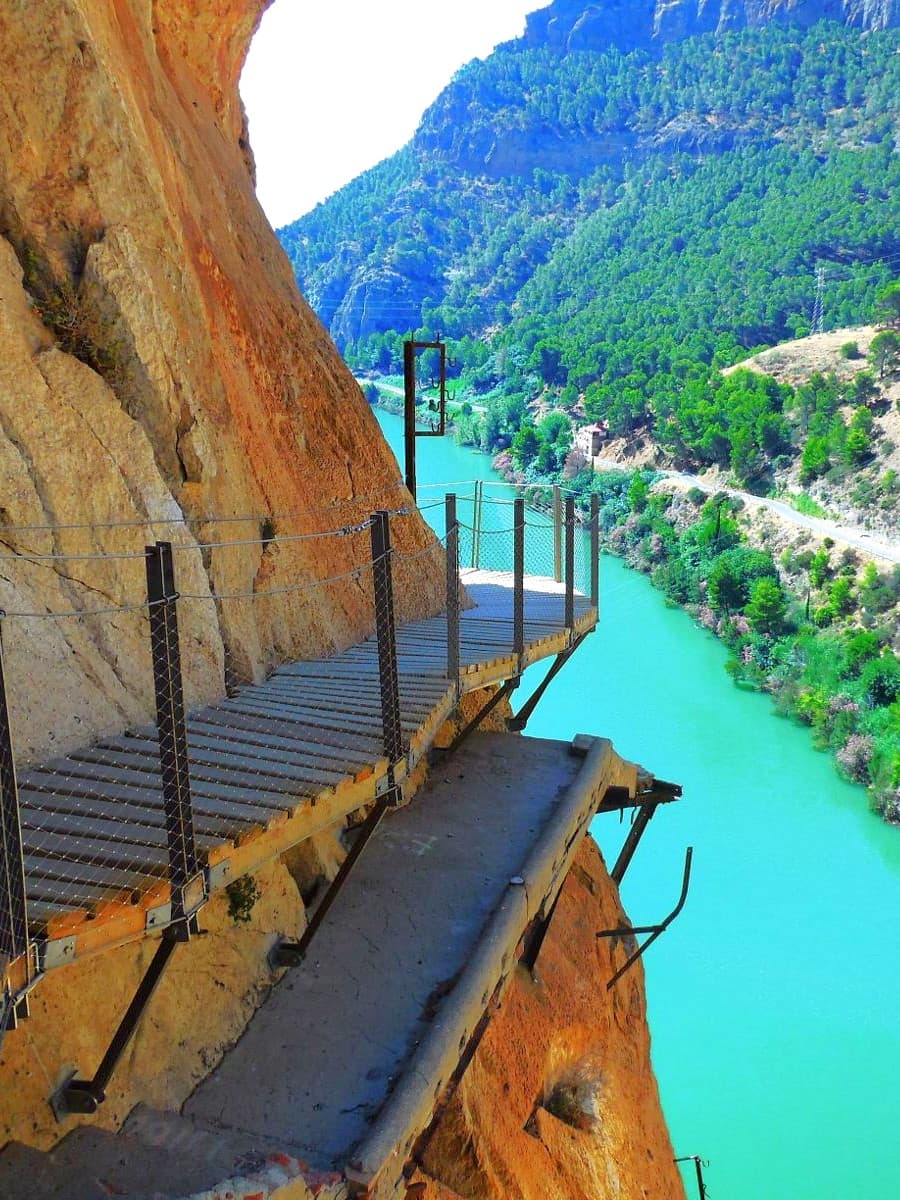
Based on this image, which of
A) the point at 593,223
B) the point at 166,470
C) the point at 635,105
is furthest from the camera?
the point at 635,105

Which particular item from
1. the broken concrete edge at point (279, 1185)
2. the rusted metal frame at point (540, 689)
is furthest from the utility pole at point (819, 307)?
the broken concrete edge at point (279, 1185)

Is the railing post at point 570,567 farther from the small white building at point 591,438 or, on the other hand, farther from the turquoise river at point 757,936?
the small white building at point 591,438

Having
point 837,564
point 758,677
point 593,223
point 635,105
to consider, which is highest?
point 635,105

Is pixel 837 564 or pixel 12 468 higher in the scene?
pixel 12 468

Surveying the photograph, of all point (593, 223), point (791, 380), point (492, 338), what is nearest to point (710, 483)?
point (791, 380)

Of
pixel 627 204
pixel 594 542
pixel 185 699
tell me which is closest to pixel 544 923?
pixel 185 699

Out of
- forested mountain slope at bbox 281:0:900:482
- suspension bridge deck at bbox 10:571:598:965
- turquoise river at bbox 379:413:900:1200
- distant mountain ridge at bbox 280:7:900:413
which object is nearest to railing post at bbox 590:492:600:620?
suspension bridge deck at bbox 10:571:598:965

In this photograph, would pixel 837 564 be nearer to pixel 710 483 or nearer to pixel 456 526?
pixel 710 483

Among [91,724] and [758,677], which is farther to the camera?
Result: [758,677]
